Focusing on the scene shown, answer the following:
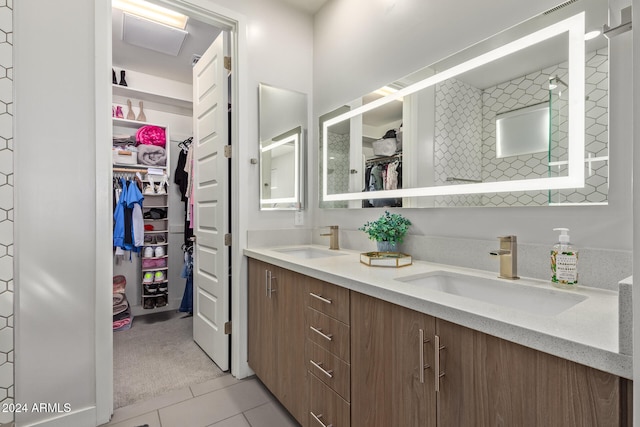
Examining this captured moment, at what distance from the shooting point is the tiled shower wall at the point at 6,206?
1468mm

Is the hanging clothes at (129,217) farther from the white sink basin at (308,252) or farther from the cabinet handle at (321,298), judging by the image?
the cabinet handle at (321,298)

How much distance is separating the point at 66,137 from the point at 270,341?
1.59m

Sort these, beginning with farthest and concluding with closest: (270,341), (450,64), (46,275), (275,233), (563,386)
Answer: (275,233)
(270,341)
(46,275)
(450,64)
(563,386)

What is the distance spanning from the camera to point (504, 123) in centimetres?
128

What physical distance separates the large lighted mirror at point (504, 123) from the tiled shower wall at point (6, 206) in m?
1.90

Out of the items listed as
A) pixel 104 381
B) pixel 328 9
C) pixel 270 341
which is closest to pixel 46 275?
pixel 104 381

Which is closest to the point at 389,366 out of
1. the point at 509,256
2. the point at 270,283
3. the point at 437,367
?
the point at 437,367

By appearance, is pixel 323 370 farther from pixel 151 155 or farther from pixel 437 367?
pixel 151 155

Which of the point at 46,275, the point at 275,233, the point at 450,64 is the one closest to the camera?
the point at 450,64

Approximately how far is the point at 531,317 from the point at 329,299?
29.2 inches

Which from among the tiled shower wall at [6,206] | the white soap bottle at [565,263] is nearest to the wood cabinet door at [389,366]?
the white soap bottle at [565,263]

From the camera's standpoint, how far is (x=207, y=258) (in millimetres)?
2457

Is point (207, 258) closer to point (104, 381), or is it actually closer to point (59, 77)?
point (104, 381)

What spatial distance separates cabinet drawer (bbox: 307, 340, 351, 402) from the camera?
3.89ft
